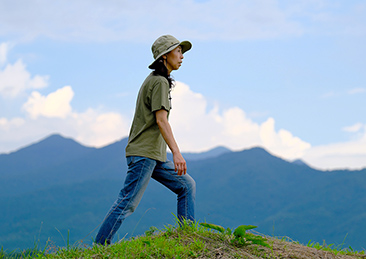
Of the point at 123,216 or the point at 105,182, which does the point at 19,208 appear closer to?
the point at 105,182

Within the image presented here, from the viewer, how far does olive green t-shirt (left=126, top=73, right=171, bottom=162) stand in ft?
16.6

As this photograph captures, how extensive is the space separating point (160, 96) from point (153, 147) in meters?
0.63

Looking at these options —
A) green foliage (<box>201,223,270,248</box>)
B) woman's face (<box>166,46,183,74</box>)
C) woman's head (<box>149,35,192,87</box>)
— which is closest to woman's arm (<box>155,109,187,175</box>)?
woman's head (<box>149,35,192,87</box>)

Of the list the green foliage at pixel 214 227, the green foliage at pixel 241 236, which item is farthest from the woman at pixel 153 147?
the green foliage at pixel 241 236

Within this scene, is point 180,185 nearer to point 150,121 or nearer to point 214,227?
point 214,227

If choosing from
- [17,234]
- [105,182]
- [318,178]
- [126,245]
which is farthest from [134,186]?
[105,182]

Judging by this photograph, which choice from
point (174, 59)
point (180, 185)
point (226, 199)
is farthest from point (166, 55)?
point (226, 199)

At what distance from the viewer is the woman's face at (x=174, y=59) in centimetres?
535

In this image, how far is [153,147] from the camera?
5.13 m

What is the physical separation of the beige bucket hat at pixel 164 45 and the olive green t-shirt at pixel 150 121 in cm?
30

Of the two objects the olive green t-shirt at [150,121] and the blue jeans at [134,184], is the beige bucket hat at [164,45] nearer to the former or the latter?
the olive green t-shirt at [150,121]

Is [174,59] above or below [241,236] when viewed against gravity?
above

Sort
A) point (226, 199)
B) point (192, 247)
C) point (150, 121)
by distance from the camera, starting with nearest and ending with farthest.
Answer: point (192, 247) < point (150, 121) < point (226, 199)

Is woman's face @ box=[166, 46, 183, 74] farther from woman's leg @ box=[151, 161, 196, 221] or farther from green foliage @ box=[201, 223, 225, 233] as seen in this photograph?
green foliage @ box=[201, 223, 225, 233]
